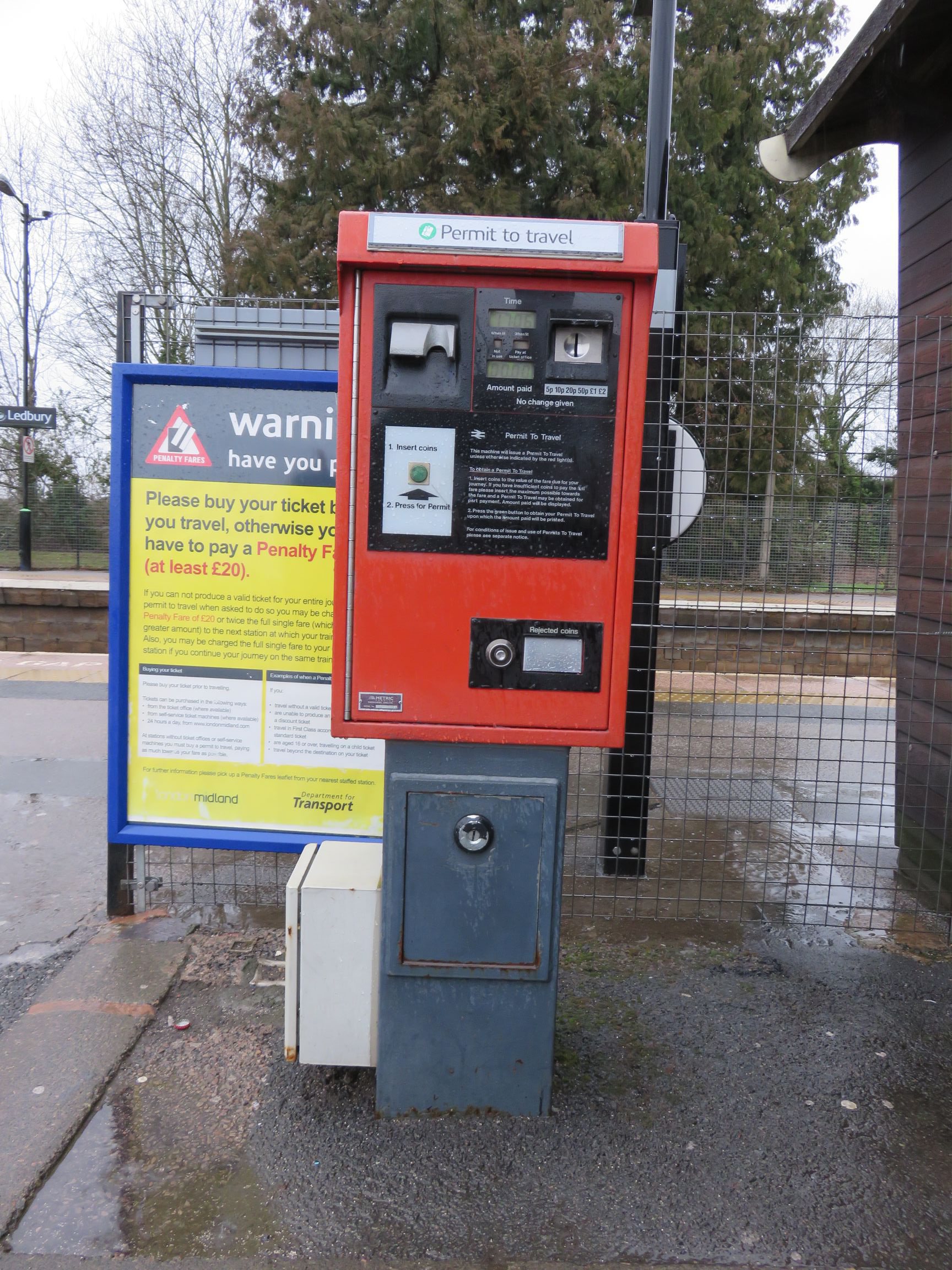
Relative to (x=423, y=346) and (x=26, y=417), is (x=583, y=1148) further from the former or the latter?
(x=26, y=417)

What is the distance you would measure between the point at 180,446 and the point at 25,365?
20.8 meters

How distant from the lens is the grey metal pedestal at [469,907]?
2342 mm

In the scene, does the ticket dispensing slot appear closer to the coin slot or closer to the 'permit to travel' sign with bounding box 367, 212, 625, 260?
the 'permit to travel' sign with bounding box 367, 212, 625, 260

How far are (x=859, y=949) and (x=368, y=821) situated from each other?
2.01 metres

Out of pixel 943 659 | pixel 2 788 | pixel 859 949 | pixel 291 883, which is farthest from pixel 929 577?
pixel 2 788

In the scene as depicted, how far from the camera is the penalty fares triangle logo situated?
11.0 feet

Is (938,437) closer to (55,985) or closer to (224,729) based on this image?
(224,729)

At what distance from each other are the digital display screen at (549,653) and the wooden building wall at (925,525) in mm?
2192

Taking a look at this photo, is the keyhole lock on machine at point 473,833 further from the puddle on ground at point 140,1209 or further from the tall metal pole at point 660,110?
the tall metal pole at point 660,110

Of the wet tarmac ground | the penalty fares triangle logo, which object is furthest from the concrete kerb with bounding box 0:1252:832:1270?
the penalty fares triangle logo

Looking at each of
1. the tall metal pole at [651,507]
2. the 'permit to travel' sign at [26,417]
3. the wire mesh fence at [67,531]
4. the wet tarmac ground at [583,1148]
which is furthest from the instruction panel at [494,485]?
the wire mesh fence at [67,531]

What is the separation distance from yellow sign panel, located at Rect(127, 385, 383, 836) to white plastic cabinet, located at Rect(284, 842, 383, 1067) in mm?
1010

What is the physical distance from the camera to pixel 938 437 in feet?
12.8

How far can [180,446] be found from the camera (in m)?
3.38
